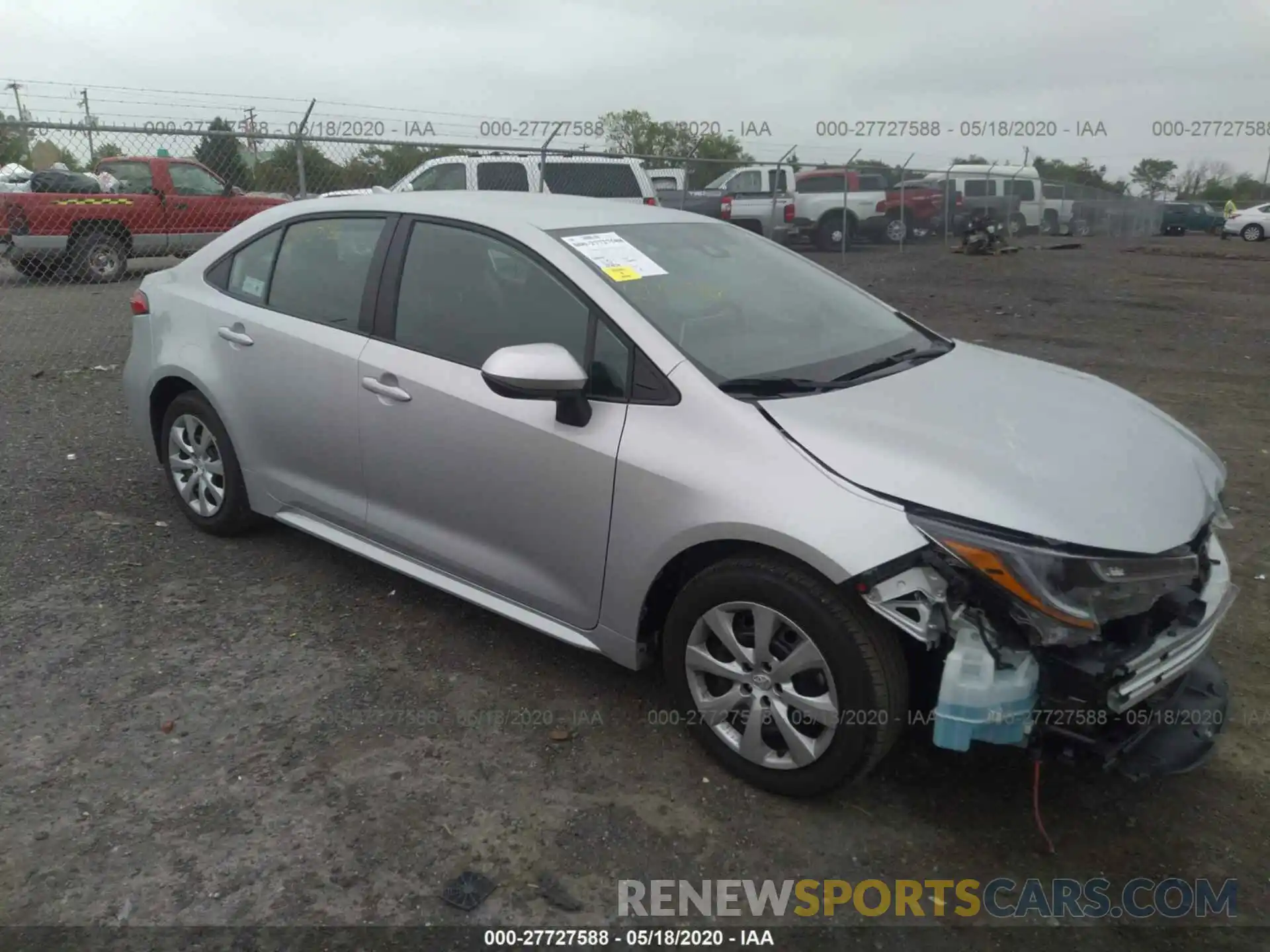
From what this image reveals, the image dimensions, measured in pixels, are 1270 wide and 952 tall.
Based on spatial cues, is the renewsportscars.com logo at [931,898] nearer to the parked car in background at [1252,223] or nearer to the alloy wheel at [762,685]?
the alloy wheel at [762,685]

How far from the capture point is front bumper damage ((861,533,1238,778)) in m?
2.42

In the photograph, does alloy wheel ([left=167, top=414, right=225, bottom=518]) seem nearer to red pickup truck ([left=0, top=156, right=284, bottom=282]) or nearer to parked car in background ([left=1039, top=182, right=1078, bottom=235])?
red pickup truck ([left=0, top=156, right=284, bottom=282])

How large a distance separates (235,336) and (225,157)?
8599 mm

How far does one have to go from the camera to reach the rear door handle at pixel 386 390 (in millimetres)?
3430

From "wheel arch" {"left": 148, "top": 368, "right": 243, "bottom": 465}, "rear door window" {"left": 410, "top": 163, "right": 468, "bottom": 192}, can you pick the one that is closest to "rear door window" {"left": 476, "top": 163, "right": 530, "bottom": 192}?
"rear door window" {"left": 410, "top": 163, "right": 468, "bottom": 192}

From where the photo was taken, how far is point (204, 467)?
14.6 ft

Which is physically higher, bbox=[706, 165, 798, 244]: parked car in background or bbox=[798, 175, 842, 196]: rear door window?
bbox=[798, 175, 842, 196]: rear door window

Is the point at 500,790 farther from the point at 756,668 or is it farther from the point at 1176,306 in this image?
the point at 1176,306

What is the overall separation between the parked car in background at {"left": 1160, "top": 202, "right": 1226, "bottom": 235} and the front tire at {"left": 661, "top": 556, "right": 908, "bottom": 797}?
4329 cm

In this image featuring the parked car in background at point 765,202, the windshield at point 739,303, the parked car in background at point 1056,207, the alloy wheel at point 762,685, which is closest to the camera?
the alloy wheel at point 762,685

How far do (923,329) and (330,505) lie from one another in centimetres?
243

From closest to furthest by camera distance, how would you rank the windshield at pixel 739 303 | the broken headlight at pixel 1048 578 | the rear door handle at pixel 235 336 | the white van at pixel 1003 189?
1. the broken headlight at pixel 1048 578
2. the windshield at pixel 739 303
3. the rear door handle at pixel 235 336
4. the white van at pixel 1003 189

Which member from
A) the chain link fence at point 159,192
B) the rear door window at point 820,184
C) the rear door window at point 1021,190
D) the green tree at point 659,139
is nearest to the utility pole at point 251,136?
the chain link fence at point 159,192

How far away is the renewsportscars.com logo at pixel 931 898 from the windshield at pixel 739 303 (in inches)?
56.1
